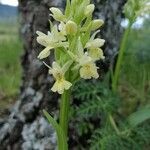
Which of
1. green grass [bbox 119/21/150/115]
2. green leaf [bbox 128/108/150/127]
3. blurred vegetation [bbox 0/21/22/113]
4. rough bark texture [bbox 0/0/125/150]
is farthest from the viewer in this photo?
blurred vegetation [bbox 0/21/22/113]

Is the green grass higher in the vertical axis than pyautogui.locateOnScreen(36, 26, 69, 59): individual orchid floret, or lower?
lower

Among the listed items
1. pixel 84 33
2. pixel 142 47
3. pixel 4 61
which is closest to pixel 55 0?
pixel 142 47

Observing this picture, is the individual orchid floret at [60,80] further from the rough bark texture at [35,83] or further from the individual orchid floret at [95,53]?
the rough bark texture at [35,83]

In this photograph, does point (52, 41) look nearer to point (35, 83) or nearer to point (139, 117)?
point (139, 117)

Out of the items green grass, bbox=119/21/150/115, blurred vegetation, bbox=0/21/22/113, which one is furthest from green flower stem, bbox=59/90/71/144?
blurred vegetation, bbox=0/21/22/113

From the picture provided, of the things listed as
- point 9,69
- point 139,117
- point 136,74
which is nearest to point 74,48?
point 139,117

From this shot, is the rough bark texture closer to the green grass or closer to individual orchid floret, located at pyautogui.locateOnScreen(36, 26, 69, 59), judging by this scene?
the green grass
